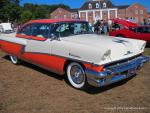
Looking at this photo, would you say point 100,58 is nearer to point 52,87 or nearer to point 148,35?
point 52,87

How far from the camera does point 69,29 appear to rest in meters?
6.74

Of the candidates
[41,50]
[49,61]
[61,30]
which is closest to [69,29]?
[61,30]

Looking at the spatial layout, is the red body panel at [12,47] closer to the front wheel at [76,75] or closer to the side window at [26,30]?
the side window at [26,30]

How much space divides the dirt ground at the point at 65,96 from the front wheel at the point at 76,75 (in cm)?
15

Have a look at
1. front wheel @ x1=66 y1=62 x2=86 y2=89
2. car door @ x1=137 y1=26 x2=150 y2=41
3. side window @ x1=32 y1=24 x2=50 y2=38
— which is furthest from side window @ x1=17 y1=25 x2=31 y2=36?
car door @ x1=137 y1=26 x2=150 y2=41

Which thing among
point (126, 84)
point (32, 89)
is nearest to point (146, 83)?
point (126, 84)

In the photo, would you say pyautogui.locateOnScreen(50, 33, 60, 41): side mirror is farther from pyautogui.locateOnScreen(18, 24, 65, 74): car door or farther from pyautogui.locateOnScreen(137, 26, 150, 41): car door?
pyautogui.locateOnScreen(137, 26, 150, 41): car door

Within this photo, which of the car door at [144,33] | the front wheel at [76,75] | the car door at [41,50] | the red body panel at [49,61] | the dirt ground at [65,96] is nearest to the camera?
the dirt ground at [65,96]

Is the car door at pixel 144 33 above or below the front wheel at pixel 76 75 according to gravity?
above

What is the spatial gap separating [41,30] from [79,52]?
188cm

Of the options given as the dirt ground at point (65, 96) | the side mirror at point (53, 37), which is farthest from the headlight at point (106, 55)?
the side mirror at point (53, 37)

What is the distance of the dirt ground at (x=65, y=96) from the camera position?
4.83 metres

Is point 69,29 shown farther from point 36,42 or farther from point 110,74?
point 110,74

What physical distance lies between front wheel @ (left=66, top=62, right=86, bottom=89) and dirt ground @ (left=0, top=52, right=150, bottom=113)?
0.15 meters
